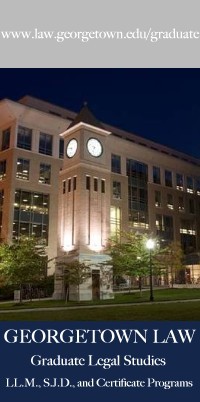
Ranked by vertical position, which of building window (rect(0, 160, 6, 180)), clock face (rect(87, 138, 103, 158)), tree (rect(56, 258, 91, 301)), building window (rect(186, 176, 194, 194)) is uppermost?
building window (rect(186, 176, 194, 194))

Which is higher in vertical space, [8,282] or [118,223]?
[118,223]

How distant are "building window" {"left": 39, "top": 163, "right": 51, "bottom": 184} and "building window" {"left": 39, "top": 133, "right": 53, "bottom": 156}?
2.01 meters

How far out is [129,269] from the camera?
38.8 metres

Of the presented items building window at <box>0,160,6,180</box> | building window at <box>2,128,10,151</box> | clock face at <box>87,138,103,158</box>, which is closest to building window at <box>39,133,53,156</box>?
building window at <box>2,128,10,151</box>

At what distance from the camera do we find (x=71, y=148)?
141 ft

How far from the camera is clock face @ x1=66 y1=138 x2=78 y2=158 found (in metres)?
42.3

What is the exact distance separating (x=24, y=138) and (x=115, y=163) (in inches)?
663

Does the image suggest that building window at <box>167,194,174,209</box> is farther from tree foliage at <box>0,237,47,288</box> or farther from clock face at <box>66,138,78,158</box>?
tree foliage at <box>0,237,47,288</box>

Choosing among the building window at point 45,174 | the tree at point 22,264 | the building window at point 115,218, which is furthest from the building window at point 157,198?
the tree at point 22,264

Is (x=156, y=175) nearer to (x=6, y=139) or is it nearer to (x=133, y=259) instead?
(x=6, y=139)

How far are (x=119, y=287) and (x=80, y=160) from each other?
1973cm

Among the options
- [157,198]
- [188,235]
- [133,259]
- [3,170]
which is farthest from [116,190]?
[133,259]

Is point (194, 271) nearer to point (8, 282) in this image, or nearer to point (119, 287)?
point (119, 287)

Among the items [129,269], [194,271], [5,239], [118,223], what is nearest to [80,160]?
[129,269]
